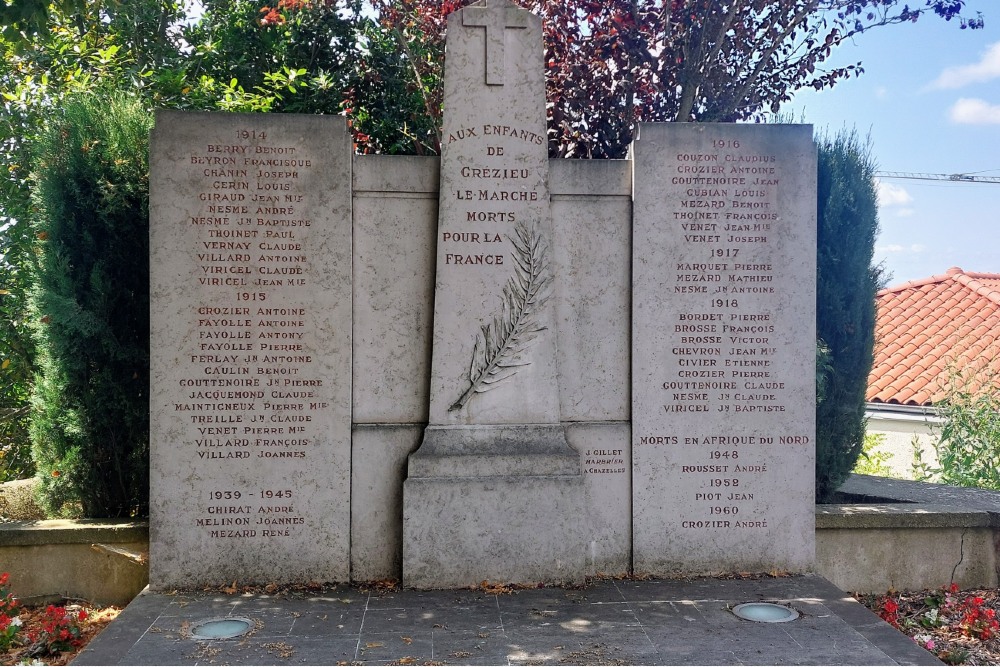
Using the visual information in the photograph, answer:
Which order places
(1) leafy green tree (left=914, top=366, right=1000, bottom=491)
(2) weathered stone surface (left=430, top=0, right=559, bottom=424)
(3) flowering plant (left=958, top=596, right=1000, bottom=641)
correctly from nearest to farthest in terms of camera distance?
(3) flowering plant (left=958, top=596, right=1000, bottom=641) → (2) weathered stone surface (left=430, top=0, right=559, bottom=424) → (1) leafy green tree (left=914, top=366, right=1000, bottom=491)

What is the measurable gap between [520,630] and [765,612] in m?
1.60

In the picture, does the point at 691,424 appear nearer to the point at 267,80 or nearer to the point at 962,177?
the point at 267,80

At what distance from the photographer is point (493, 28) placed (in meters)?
5.60

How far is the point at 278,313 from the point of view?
5562 mm

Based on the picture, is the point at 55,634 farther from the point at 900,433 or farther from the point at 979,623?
the point at 900,433

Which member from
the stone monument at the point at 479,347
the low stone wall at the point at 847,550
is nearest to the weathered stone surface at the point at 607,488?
the stone monument at the point at 479,347

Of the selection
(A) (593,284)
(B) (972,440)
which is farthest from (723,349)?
(B) (972,440)

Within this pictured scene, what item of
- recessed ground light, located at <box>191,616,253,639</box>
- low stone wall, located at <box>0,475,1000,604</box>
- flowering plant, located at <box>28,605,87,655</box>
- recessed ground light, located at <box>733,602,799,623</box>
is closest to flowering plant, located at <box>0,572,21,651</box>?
flowering plant, located at <box>28,605,87,655</box>

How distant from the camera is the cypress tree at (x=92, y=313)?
Answer: 19.7 ft

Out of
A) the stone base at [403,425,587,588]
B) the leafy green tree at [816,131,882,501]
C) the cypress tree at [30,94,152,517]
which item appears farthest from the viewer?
the leafy green tree at [816,131,882,501]

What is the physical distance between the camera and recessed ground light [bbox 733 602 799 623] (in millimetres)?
4898

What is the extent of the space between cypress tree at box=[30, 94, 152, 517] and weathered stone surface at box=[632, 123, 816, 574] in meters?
3.83

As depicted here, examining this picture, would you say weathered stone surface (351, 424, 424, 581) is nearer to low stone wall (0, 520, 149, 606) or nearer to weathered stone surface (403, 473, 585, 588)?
weathered stone surface (403, 473, 585, 588)

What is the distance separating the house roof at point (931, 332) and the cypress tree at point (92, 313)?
32.9ft
